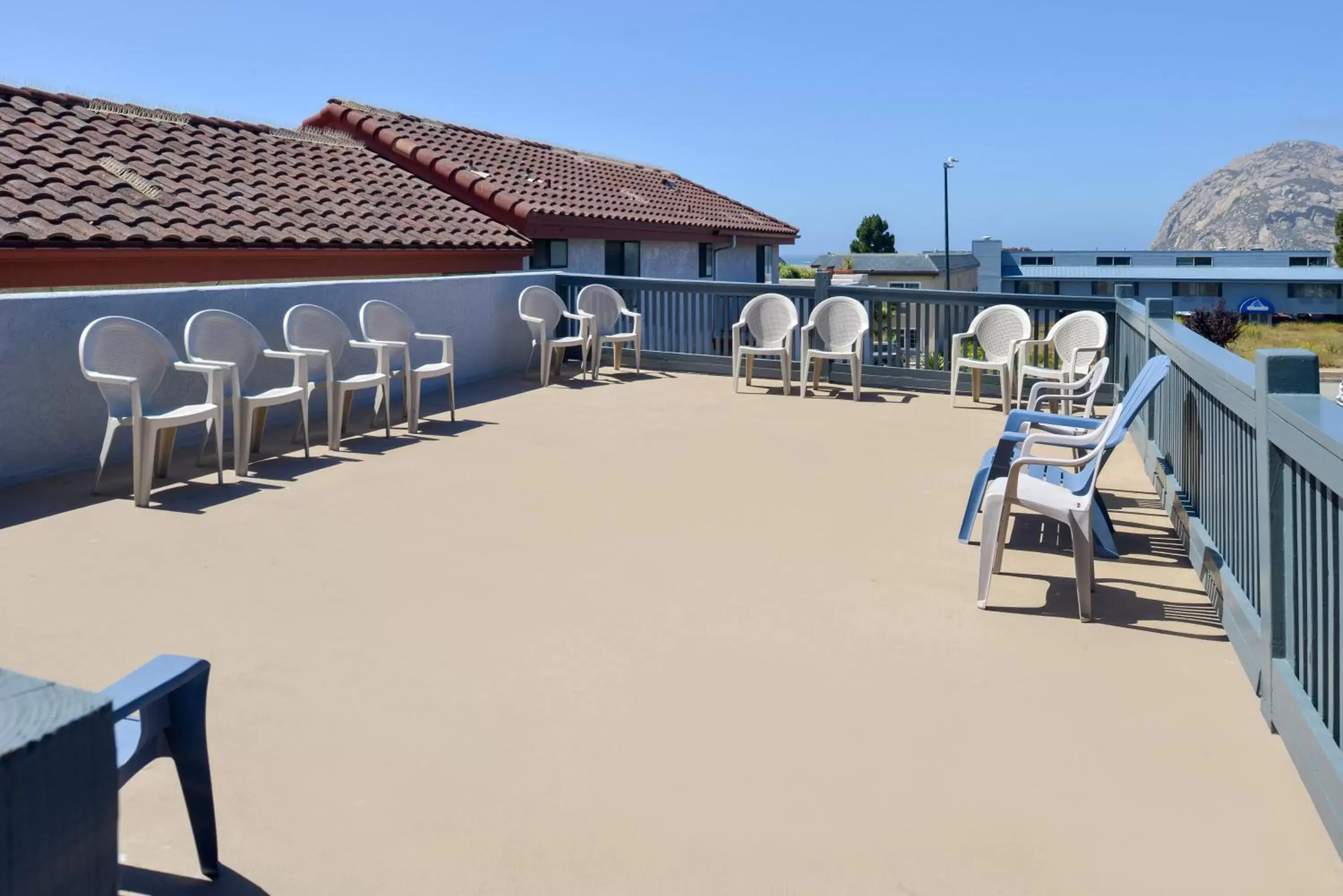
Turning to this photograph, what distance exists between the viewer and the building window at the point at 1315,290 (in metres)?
66.5

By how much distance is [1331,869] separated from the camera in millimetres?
2799

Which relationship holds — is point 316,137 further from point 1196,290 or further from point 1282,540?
point 1196,290

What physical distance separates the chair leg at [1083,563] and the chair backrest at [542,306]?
25.2 feet

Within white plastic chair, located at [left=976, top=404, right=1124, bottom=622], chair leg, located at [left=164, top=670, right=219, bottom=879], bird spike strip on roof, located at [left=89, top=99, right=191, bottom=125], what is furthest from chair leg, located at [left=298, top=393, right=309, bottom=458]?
bird spike strip on roof, located at [left=89, top=99, right=191, bottom=125]

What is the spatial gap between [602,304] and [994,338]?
13.1 ft

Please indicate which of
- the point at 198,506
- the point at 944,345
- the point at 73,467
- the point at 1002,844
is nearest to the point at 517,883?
the point at 1002,844

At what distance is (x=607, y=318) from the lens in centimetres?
1251

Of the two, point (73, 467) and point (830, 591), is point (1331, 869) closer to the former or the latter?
point (830, 591)

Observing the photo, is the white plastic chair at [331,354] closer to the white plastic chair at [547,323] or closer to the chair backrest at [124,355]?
the chair backrest at [124,355]

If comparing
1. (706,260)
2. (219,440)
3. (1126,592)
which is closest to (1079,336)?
(1126,592)

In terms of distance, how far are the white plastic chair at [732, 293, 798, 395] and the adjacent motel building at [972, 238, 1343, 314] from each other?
53346mm

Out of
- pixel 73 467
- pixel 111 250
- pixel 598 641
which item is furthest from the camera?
pixel 111 250

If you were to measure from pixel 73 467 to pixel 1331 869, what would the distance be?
7.02 meters

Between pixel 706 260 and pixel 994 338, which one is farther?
pixel 706 260
